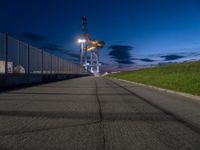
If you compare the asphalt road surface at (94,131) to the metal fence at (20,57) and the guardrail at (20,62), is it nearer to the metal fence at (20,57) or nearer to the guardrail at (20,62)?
the guardrail at (20,62)

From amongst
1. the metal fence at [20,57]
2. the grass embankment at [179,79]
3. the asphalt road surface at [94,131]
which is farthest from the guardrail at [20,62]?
the asphalt road surface at [94,131]

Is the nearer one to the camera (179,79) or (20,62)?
(20,62)

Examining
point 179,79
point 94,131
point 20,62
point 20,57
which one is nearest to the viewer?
point 94,131

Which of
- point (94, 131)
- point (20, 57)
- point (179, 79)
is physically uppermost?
point (20, 57)

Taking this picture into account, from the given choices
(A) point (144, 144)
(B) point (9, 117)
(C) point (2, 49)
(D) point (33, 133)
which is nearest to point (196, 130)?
(A) point (144, 144)

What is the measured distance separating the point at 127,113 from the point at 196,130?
2743 millimetres

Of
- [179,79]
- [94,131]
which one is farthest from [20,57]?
[94,131]

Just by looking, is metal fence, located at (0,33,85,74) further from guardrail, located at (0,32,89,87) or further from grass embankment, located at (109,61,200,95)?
grass embankment, located at (109,61,200,95)

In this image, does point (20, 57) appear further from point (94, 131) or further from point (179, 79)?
point (94, 131)

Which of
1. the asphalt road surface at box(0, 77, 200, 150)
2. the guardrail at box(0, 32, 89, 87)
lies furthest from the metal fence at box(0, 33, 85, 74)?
the asphalt road surface at box(0, 77, 200, 150)

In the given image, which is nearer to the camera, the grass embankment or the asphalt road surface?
the asphalt road surface

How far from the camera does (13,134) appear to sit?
5859 millimetres

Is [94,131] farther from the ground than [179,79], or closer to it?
closer to it

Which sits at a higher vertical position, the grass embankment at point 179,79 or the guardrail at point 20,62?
the guardrail at point 20,62
